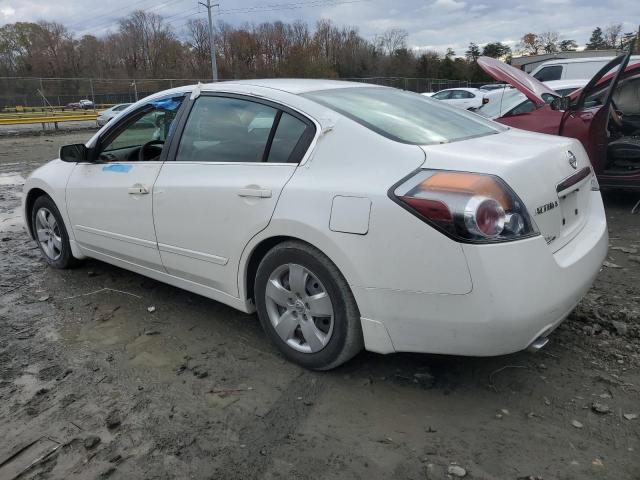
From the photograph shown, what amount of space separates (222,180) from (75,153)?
70.5 inches

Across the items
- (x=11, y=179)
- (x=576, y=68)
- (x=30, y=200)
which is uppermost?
(x=576, y=68)

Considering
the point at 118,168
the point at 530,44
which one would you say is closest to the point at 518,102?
the point at 118,168

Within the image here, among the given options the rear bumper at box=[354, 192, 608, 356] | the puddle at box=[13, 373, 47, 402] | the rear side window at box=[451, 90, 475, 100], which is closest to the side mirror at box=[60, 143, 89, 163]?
the puddle at box=[13, 373, 47, 402]

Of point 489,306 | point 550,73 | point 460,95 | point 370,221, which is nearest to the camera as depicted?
point 489,306

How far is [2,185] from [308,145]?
357 inches

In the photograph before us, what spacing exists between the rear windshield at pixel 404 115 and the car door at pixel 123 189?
1229 mm

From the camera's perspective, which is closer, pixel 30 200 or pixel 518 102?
pixel 30 200

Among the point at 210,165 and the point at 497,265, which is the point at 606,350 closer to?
the point at 497,265

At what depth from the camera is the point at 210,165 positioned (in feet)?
10.6

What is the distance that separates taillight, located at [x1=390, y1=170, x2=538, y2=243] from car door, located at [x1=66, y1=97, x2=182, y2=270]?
6.31 feet

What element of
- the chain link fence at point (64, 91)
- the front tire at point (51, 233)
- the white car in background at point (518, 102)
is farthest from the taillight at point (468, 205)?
the chain link fence at point (64, 91)

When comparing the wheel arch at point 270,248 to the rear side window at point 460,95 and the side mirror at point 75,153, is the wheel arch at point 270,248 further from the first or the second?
the rear side window at point 460,95

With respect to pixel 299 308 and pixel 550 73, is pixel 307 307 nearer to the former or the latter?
pixel 299 308

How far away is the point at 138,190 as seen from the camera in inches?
141
